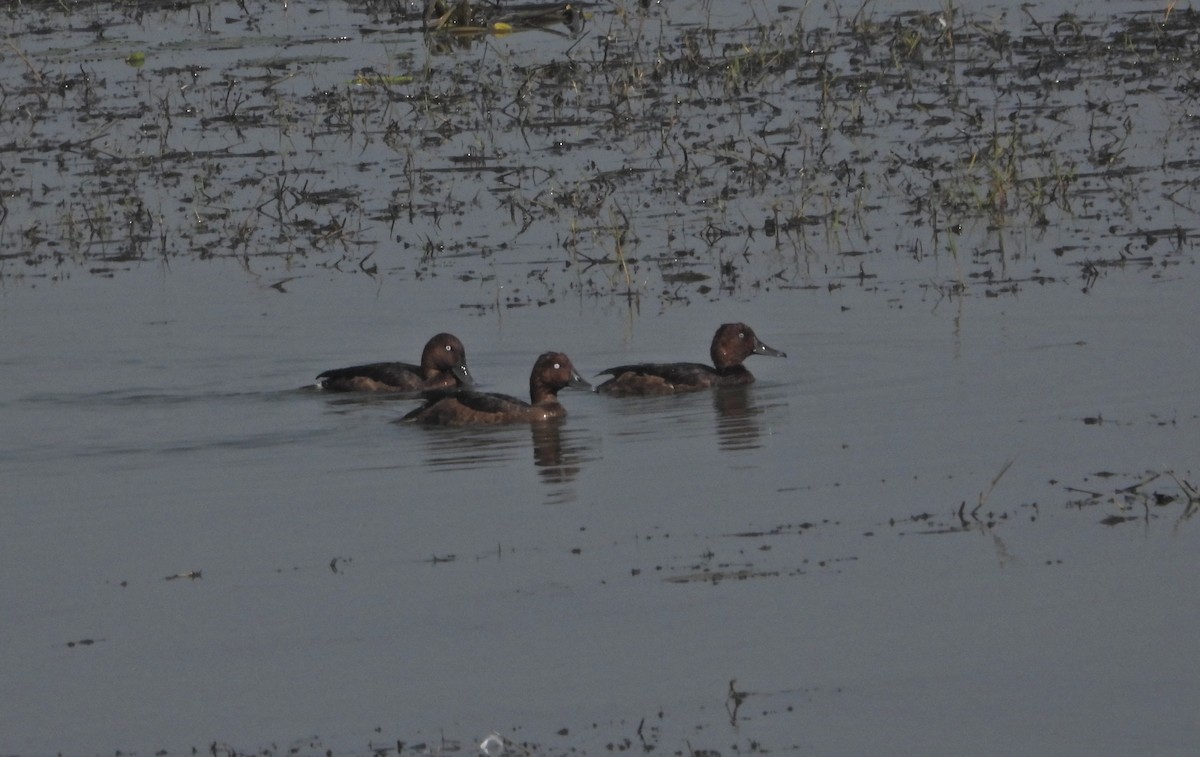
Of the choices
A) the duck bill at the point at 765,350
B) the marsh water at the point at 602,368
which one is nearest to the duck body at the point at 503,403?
the marsh water at the point at 602,368

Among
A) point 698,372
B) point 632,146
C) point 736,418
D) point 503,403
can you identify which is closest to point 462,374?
point 503,403

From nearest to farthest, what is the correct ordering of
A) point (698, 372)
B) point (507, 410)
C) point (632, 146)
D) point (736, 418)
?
point (736, 418), point (507, 410), point (698, 372), point (632, 146)

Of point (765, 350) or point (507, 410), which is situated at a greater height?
point (765, 350)

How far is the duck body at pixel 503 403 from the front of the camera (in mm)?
12297

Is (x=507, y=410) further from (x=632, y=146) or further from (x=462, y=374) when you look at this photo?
(x=632, y=146)

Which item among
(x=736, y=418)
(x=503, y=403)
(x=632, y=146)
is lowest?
(x=736, y=418)

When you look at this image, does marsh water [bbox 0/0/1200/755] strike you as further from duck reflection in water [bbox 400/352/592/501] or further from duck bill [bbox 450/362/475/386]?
duck bill [bbox 450/362/475/386]

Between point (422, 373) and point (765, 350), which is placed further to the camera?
point (422, 373)

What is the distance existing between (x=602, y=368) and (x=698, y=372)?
22.3 inches

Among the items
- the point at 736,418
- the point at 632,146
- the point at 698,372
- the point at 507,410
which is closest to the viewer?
the point at 736,418

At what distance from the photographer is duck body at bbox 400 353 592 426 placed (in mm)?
12297

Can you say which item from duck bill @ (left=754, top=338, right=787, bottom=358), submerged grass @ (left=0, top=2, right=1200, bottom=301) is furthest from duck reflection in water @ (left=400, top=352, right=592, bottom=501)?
submerged grass @ (left=0, top=2, right=1200, bottom=301)

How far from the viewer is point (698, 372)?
13.0 metres

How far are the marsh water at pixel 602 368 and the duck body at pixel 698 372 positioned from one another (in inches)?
6.2
